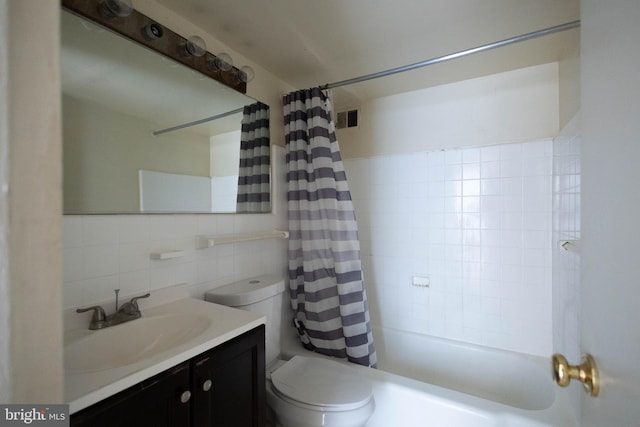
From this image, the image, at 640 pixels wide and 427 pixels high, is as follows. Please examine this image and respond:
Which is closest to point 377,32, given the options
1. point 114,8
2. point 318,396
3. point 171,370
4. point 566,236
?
point 114,8

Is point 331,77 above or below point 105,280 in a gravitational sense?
above

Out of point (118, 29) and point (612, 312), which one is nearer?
point (612, 312)

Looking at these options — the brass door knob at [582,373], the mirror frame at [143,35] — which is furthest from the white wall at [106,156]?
the brass door knob at [582,373]

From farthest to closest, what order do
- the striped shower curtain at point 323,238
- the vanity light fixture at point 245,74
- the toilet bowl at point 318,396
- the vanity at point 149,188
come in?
the striped shower curtain at point 323,238 < the vanity light fixture at point 245,74 < the toilet bowl at point 318,396 < the vanity at point 149,188

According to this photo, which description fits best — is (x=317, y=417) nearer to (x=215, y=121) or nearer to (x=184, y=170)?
(x=184, y=170)

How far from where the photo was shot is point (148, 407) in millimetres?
719

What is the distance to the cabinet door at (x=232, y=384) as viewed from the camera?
845mm

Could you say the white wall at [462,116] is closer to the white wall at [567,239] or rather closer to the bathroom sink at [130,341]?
the white wall at [567,239]

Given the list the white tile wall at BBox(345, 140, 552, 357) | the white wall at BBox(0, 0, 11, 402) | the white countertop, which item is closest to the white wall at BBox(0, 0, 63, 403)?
the white wall at BBox(0, 0, 11, 402)

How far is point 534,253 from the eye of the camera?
173 centimetres

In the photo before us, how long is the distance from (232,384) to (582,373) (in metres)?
0.99

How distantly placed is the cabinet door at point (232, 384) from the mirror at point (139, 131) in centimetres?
70

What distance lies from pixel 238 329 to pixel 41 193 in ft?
2.67

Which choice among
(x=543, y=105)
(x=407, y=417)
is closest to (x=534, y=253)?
(x=543, y=105)
